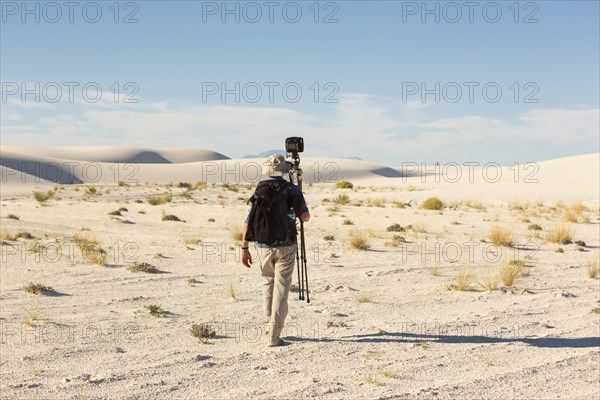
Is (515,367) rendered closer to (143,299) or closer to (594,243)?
(143,299)

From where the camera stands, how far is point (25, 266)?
13.0m

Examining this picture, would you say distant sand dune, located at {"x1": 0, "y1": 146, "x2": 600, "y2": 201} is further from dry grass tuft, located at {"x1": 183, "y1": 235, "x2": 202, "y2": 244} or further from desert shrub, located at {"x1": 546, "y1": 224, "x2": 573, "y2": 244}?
dry grass tuft, located at {"x1": 183, "y1": 235, "x2": 202, "y2": 244}

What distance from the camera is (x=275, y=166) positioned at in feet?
23.8

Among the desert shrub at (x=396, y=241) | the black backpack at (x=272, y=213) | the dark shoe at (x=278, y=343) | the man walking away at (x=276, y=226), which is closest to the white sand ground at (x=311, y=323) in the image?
the dark shoe at (x=278, y=343)

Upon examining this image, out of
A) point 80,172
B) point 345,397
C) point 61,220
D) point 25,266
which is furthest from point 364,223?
point 80,172

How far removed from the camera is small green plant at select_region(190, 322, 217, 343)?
784cm

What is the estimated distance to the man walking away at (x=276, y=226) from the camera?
23.5 feet

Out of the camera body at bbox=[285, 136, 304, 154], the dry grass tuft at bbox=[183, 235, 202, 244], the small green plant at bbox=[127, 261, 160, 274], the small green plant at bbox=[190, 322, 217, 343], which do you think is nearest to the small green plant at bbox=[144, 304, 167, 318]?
the small green plant at bbox=[190, 322, 217, 343]

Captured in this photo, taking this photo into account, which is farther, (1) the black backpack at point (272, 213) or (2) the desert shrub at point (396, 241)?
(2) the desert shrub at point (396, 241)

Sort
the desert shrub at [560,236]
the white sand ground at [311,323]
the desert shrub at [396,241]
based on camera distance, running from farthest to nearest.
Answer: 1. the desert shrub at [560,236]
2. the desert shrub at [396,241]
3. the white sand ground at [311,323]

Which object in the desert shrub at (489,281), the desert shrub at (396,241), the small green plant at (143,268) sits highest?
the desert shrub at (396,241)

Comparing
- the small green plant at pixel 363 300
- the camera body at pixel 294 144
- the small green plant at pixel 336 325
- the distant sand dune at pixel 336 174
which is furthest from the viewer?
the distant sand dune at pixel 336 174

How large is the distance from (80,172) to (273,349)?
102 metres

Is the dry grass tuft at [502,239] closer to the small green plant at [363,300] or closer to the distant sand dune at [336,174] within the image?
the small green plant at [363,300]
